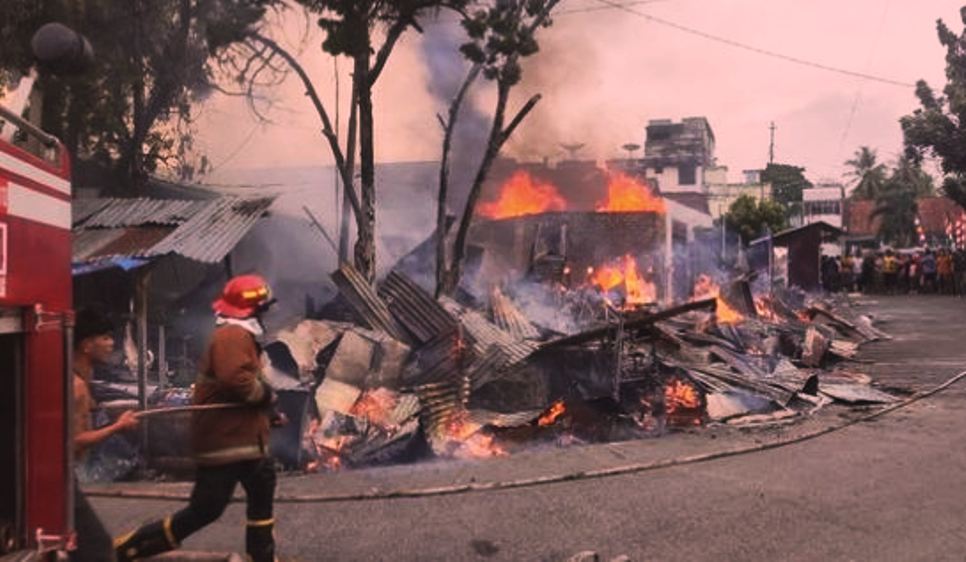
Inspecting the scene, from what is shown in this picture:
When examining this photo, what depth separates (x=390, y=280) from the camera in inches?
468

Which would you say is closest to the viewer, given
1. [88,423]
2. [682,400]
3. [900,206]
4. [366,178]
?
[88,423]

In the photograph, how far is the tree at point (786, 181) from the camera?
7569 cm

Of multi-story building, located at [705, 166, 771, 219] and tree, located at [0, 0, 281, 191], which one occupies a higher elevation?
multi-story building, located at [705, 166, 771, 219]

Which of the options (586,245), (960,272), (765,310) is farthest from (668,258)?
(960,272)

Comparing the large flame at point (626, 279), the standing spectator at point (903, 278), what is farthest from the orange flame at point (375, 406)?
the standing spectator at point (903, 278)

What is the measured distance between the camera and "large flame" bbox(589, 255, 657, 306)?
21.7 meters

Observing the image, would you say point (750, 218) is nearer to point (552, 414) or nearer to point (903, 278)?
point (903, 278)

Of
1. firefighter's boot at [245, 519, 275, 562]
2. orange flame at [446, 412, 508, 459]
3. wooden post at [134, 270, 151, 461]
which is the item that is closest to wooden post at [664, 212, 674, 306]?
orange flame at [446, 412, 508, 459]

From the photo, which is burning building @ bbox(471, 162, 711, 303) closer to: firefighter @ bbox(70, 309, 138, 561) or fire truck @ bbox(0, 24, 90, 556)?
firefighter @ bbox(70, 309, 138, 561)

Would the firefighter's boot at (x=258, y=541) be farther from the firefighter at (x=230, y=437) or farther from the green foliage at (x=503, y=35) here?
the green foliage at (x=503, y=35)

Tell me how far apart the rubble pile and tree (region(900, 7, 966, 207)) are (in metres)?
20.9

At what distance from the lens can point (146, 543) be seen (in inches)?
170

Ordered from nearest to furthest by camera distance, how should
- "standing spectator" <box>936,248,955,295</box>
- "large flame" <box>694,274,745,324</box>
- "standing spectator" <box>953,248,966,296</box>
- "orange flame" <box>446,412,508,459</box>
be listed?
"orange flame" <box>446,412,508,459</box> < "large flame" <box>694,274,745,324</box> < "standing spectator" <box>953,248,966,296</box> < "standing spectator" <box>936,248,955,295</box>

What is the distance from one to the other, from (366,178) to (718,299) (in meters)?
7.16
